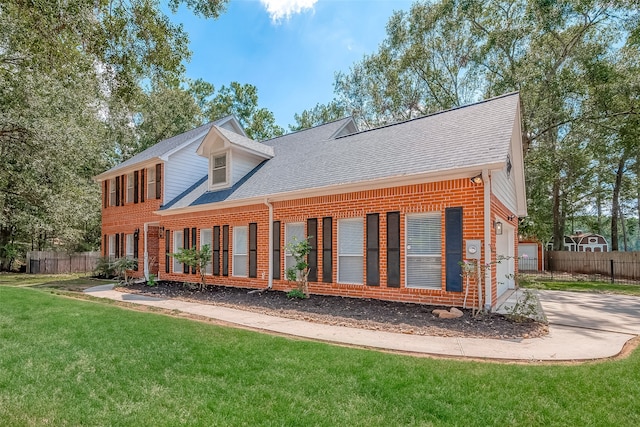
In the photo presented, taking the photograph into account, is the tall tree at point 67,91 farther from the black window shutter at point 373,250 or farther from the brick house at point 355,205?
the black window shutter at point 373,250

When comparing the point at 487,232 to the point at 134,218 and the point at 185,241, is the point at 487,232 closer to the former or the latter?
the point at 185,241

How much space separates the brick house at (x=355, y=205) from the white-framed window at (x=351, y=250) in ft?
0.09

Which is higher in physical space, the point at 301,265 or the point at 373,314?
the point at 301,265

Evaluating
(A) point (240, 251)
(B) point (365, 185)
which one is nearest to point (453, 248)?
(B) point (365, 185)

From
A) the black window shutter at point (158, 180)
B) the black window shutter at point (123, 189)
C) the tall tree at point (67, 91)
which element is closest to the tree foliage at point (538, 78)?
the tall tree at point (67, 91)

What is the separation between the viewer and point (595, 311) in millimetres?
8438

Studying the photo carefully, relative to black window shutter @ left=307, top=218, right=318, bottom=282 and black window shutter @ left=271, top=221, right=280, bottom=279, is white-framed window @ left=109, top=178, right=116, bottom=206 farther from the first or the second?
black window shutter @ left=307, top=218, right=318, bottom=282

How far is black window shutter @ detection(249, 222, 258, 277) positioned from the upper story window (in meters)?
3.35

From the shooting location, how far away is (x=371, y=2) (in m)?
12.5

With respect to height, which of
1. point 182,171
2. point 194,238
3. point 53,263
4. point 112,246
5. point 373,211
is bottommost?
point 53,263

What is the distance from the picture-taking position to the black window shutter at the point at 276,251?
11.1 metres

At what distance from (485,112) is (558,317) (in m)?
5.67

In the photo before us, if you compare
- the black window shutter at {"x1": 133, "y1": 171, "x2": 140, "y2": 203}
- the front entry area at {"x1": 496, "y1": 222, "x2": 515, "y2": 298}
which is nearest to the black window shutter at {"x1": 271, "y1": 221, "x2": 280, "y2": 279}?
the front entry area at {"x1": 496, "y1": 222, "x2": 515, "y2": 298}

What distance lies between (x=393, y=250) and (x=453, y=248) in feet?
4.65
